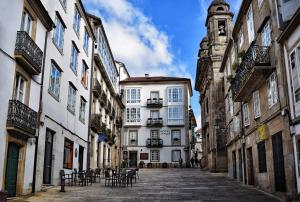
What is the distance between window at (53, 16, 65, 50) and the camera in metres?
17.8

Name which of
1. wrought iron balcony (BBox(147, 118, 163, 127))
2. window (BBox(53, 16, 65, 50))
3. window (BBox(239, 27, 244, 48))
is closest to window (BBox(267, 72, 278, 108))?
window (BBox(239, 27, 244, 48))

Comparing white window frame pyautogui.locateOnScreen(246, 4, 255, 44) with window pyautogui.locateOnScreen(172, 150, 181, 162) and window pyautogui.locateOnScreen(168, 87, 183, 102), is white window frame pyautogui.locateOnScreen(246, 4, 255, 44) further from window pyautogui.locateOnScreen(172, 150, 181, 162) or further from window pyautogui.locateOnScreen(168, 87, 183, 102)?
window pyautogui.locateOnScreen(168, 87, 183, 102)

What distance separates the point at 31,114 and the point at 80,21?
11.5 m

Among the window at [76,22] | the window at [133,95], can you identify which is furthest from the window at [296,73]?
the window at [133,95]

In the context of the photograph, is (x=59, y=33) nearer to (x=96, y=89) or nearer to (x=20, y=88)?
(x=20, y=88)

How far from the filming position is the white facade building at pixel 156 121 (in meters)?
49.6

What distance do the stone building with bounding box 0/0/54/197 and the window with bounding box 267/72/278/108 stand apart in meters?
9.74

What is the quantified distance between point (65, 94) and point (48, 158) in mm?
4234

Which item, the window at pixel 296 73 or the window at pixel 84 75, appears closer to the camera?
the window at pixel 296 73

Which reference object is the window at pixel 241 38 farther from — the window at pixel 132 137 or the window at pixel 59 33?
the window at pixel 132 137

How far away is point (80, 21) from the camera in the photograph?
920 inches

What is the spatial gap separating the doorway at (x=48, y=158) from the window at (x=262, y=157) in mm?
10419

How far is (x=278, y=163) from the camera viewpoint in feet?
44.5

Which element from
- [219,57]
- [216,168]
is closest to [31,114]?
[216,168]
